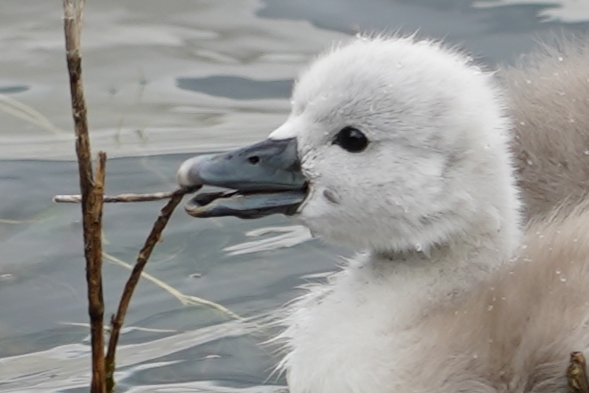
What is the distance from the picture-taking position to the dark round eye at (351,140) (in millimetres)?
3982

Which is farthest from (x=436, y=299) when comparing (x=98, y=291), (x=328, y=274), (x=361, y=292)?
(x=328, y=274)

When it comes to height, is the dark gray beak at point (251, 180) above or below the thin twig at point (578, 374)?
above

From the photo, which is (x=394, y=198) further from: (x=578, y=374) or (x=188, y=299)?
(x=188, y=299)

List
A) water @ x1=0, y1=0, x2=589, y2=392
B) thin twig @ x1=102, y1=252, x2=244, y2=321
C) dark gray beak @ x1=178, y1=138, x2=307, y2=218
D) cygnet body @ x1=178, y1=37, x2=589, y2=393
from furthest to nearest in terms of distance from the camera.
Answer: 1. thin twig @ x1=102, y1=252, x2=244, y2=321
2. water @ x1=0, y1=0, x2=589, y2=392
3. dark gray beak @ x1=178, y1=138, x2=307, y2=218
4. cygnet body @ x1=178, y1=37, x2=589, y2=393

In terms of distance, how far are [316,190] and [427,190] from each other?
11.9 inches

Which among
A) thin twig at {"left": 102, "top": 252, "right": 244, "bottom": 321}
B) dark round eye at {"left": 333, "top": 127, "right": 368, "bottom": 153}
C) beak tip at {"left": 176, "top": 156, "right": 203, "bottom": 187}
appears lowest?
thin twig at {"left": 102, "top": 252, "right": 244, "bottom": 321}

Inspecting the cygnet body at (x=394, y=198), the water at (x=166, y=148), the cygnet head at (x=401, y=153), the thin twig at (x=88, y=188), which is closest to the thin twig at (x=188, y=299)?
the water at (x=166, y=148)

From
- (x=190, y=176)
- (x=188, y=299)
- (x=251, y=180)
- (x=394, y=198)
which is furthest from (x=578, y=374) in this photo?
(x=188, y=299)

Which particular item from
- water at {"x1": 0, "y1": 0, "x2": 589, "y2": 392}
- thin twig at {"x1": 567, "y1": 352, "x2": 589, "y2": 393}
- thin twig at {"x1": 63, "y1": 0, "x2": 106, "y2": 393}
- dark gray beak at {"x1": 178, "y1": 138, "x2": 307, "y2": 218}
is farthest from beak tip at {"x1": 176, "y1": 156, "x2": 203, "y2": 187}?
thin twig at {"x1": 567, "y1": 352, "x2": 589, "y2": 393}

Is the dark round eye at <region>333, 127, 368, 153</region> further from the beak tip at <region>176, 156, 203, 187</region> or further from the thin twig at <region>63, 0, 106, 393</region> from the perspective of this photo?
the thin twig at <region>63, 0, 106, 393</region>

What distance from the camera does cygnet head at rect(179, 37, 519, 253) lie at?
12.9 feet

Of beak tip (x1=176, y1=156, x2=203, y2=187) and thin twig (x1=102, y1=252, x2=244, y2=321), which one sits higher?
beak tip (x1=176, y1=156, x2=203, y2=187)

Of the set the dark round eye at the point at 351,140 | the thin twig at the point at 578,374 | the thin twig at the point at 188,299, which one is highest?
the dark round eye at the point at 351,140

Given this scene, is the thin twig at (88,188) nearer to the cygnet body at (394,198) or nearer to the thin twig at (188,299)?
the cygnet body at (394,198)
